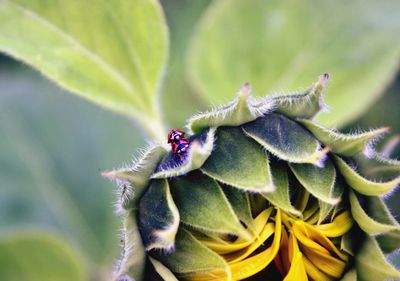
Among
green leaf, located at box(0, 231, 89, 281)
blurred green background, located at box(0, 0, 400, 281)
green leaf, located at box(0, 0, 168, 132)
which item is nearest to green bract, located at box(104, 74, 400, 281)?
green leaf, located at box(0, 0, 168, 132)

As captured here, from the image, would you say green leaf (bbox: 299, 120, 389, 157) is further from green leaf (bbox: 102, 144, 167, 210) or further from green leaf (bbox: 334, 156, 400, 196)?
green leaf (bbox: 102, 144, 167, 210)

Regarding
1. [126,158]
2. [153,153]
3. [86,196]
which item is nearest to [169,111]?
[126,158]

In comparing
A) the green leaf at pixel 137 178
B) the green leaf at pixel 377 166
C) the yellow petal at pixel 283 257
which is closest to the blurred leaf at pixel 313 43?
the green leaf at pixel 377 166

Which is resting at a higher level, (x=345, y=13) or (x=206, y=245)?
(x=345, y=13)

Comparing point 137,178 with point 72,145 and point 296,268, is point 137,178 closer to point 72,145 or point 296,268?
point 296,268

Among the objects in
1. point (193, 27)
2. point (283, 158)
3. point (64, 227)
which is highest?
point (283, 158)

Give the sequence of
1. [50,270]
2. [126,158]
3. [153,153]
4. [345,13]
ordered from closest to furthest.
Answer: [153,153] → [345,13] → [50,270] → [126,158]

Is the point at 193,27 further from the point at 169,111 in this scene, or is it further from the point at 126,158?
the point at 126,158
